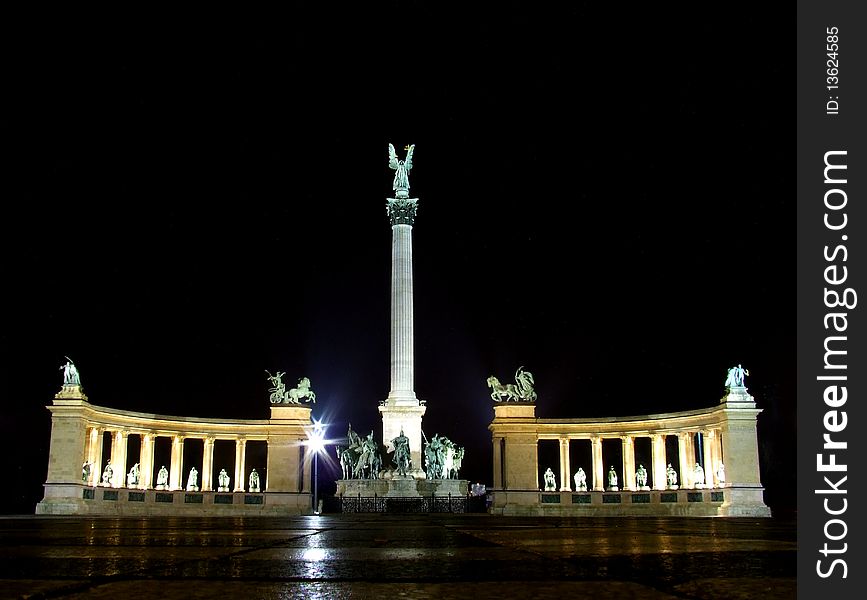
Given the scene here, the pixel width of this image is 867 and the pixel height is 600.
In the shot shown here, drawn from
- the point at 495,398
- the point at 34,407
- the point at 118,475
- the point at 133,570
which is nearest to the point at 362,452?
the point at 495,398

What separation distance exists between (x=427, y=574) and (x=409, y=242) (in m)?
72.8

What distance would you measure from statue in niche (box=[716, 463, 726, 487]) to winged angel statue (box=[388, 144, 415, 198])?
116ft

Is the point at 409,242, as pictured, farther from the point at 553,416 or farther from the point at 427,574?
the point at 427,574

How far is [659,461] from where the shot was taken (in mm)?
70062

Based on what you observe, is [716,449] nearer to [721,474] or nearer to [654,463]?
[721,474]

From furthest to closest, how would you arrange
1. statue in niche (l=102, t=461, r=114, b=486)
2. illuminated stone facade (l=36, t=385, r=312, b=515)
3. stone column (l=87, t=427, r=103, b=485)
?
statue in niche (l=102, t=461, r=114, b=486) → stone column (l=87, t=427, r=103, b=485) → illuminated stone facade (l=36, t=385, r=312, b=515)

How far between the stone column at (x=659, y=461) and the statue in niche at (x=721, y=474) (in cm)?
512

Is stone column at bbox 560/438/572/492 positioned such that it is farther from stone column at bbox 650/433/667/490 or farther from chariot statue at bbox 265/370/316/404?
chariot statue at bbox 265/370/316/404

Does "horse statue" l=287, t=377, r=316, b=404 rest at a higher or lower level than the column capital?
lower

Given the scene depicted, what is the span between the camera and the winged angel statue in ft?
266

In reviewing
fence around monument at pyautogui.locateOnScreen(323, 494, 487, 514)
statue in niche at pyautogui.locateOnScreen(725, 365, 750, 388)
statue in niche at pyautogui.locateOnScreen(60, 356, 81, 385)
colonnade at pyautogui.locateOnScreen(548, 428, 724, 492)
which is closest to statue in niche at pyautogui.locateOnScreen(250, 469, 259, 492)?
fence around monument at pyautogui.locateOnScreen(323, 494, 487, 514)

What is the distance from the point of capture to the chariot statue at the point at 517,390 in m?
71.8

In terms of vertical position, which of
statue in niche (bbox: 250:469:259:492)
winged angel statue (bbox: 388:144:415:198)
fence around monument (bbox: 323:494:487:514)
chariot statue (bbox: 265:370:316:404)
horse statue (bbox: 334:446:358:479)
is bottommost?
fence around monument (bbox: 323:494:487:514)

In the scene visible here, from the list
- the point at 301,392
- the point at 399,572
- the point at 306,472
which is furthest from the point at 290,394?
the point at 399,572
